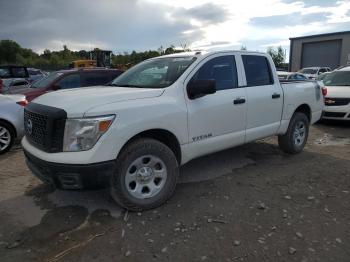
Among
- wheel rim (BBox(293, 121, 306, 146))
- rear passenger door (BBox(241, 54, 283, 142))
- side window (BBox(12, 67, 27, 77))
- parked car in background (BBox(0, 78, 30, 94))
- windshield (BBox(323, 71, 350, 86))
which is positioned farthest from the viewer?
side window (BBox(12, 67, 27, 77))

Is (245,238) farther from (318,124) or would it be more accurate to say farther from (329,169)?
(318,124)

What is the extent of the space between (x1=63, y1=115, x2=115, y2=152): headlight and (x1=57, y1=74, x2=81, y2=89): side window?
5981 millimetres

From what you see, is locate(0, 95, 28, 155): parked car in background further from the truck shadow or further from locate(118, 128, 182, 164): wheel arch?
locate(118, 128, 182, 164): wheel arch

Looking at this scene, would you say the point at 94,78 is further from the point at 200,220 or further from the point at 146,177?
the point at 200,220

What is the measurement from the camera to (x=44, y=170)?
3623 mm

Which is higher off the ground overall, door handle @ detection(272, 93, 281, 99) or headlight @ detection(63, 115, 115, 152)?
door handle @ detection(272, 93, 281, 99)

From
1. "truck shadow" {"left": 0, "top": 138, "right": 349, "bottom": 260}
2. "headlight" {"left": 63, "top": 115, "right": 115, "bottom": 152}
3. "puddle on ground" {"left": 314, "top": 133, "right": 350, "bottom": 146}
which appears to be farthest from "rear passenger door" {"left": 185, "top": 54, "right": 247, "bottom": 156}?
"puddle on ground" {"left": 314, "top": 133, "right": 350, "bottom": 146}

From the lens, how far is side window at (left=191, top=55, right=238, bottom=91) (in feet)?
14.9

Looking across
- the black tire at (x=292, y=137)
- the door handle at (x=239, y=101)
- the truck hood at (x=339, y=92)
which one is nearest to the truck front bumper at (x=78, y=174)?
the door handle at (x=239, y=101)

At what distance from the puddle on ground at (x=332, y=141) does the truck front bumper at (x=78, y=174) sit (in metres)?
5.24

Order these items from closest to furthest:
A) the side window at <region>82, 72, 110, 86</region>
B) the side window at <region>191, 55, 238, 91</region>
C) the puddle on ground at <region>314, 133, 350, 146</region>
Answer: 1. the side window at <region>191, 55, 238, 91</region>
2. the puddle on ground at <region>314, 133, 350, 146</region>
3. the side window at <region>82, 72, 110, 86</region>

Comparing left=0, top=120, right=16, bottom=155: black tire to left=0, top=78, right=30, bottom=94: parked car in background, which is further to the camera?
left=0, top=78, right=30, bottom=94: parked car in background

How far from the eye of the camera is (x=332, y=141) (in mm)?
7477

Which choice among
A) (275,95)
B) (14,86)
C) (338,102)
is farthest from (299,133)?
(14,86)
